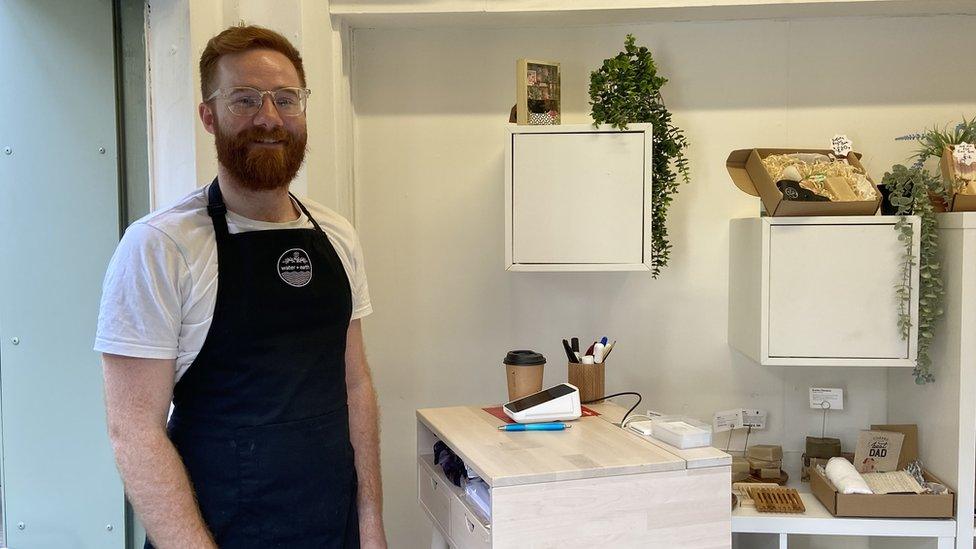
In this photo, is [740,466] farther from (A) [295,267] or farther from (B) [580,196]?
(A) [295,267]

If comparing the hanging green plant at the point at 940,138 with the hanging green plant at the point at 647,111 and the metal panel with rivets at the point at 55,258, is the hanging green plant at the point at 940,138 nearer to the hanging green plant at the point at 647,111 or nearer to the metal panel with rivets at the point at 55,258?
the hanging green plant at the point at 647,111

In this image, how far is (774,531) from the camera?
2.29 metres

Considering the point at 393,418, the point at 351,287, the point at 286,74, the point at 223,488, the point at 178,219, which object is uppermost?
the point at 286,74

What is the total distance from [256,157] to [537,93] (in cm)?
113

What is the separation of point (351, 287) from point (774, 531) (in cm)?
138

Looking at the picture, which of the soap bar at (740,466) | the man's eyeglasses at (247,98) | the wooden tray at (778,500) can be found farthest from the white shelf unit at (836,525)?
the man's eyeglasses at (247,98)

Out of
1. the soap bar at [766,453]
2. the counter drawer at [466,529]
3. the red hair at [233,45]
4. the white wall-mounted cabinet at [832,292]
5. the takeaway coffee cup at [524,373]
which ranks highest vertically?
the red hair at [233,45]

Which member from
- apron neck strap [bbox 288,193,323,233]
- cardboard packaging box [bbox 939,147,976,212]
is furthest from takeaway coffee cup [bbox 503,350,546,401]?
cardboard packaging box [bbox 939,147,976,212]

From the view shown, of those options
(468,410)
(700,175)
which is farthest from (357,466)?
(700,175)

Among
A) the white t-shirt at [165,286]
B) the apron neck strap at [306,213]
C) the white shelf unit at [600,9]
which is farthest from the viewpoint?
the white shelf unit at [600,9]

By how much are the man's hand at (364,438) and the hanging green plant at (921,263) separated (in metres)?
1.49

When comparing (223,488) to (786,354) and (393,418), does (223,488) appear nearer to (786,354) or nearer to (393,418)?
(393,418)

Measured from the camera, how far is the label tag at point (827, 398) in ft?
8.85

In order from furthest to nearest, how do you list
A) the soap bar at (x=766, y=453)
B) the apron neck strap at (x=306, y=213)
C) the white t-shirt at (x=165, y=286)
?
the soap bar at (x=766, y=453)
the apron neck strap at (x=306, y=213)
the white t-shirt at (x=165, y=286)
